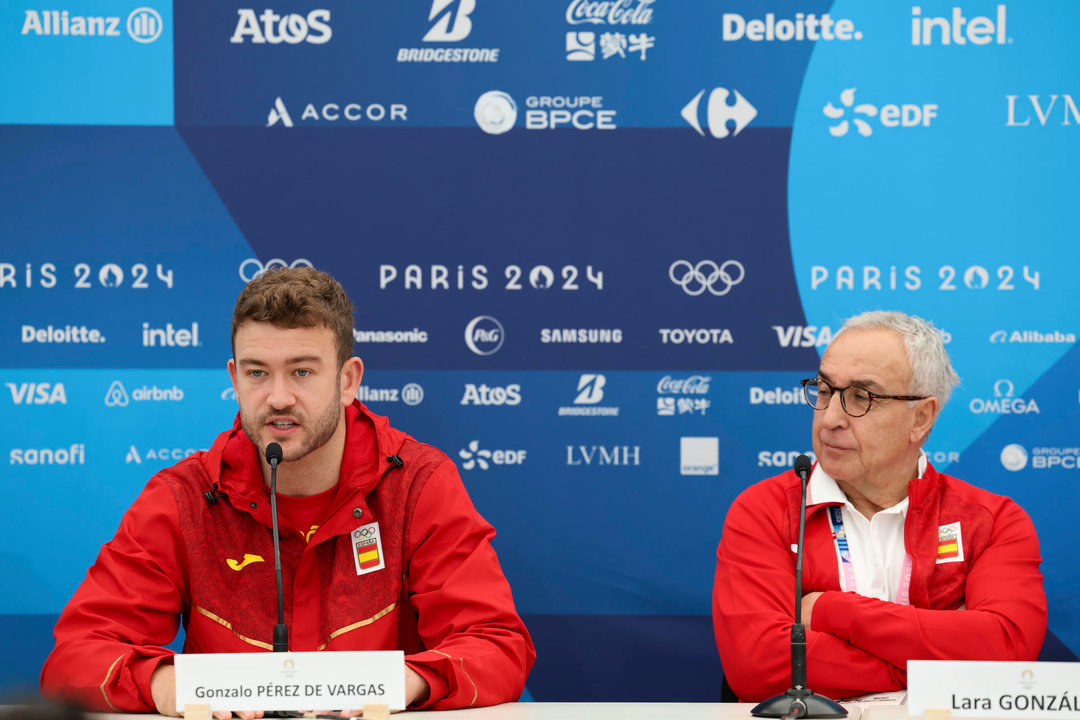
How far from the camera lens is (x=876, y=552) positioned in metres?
2.32

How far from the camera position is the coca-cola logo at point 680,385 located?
288 cm

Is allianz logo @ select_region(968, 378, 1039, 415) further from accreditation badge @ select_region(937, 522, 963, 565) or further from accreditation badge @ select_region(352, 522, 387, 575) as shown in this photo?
accreditation badge @ select_region(352, 522, 387, 575)

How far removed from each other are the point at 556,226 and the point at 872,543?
1169mm

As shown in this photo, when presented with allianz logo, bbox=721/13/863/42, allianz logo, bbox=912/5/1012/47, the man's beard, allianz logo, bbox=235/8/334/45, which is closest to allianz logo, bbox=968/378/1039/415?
allianz logo, bbox=912/5/1012/47

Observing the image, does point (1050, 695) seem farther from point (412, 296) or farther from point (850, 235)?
point (412, 296)

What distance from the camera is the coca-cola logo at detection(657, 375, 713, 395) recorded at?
9.43ft

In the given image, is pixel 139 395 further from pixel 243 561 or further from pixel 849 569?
pixel 849 569

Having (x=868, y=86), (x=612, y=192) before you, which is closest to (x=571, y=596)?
(x=612, y=192)

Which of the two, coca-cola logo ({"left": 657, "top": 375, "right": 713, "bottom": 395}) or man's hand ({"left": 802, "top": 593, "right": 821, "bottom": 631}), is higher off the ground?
coca-cola logo ({"left": 657, "top": 375, "right": 713, "bottom": 395})

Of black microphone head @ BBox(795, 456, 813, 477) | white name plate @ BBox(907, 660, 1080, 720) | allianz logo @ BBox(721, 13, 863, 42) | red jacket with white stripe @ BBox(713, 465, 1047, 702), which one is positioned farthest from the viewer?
allianz logo @ BBox(721, 13, 863, 42)

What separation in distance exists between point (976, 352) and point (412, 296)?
153cm

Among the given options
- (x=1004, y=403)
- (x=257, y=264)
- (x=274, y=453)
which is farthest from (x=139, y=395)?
(x=1004, y=403)

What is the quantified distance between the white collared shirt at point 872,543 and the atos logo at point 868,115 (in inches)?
40.3

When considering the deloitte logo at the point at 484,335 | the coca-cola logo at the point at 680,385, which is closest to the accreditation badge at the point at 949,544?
the coca-cola logo at the point at 680,385
